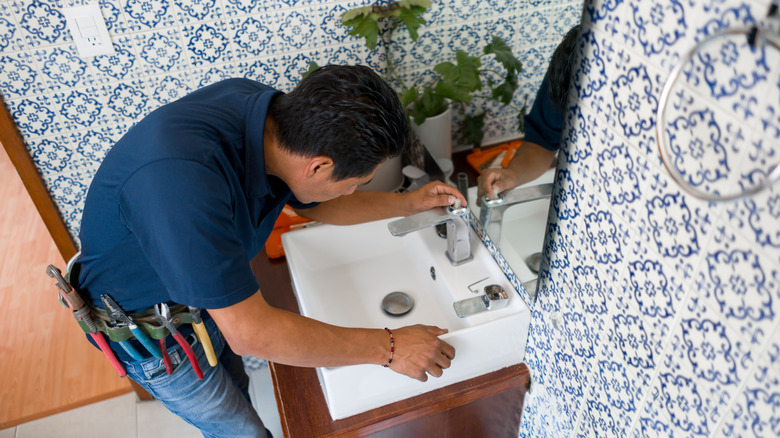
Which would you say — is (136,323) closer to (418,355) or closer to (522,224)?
(418,355)

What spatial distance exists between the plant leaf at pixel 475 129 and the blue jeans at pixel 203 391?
0.80 metres

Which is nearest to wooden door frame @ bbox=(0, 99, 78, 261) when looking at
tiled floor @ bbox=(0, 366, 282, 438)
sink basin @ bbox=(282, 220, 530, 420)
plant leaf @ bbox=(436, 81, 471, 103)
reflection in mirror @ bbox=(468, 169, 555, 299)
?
tiled floor @ bbox=(0, 366, 282, 438)

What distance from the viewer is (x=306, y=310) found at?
120cm

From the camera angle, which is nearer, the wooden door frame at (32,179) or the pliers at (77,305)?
the pliers at (77,305)

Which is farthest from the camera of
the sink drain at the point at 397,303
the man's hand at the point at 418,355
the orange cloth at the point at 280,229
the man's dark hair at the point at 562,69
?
the orange cloth at the point at 280,229

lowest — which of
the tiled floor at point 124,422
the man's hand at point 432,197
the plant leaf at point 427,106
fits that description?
the tiled floor at point 124,422

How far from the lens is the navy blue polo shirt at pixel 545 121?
0.86 metres

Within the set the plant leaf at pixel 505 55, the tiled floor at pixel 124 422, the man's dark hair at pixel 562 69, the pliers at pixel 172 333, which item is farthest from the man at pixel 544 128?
the tiled floor at pixel 124 422

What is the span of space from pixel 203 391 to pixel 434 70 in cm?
100

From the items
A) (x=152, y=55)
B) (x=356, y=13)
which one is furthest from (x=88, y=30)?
(x=356, y=13)

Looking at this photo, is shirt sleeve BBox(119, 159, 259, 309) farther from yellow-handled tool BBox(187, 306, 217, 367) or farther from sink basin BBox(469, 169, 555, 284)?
sink basin BBox(469, 169, 555, 284)

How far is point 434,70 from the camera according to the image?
1443 millimetres

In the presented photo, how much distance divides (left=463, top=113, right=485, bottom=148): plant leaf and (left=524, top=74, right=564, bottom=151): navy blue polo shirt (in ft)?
1.16

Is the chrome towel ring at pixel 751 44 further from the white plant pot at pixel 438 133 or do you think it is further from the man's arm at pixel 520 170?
the white plant pot at pixel 438 133
